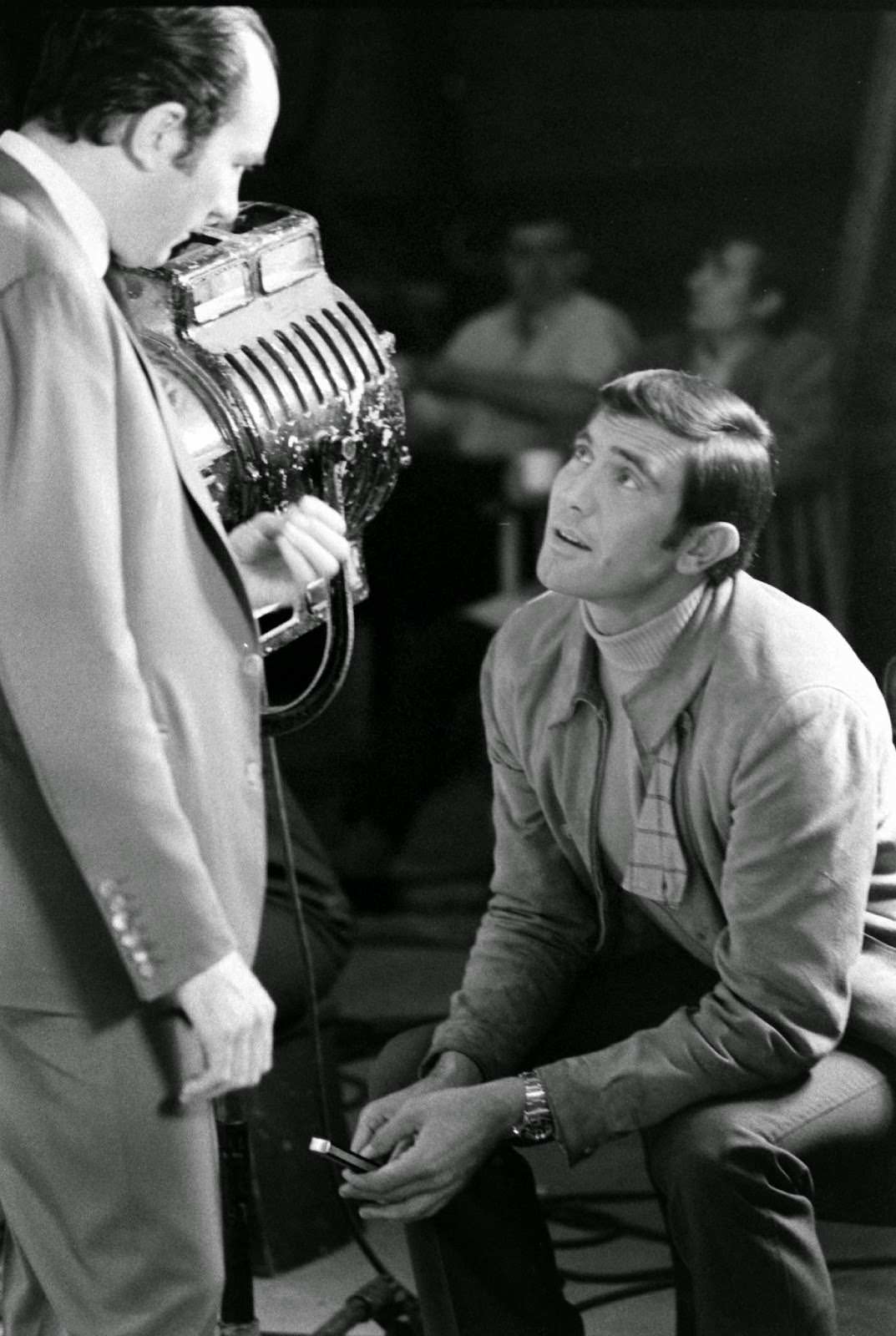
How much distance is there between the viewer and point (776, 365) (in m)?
1.89

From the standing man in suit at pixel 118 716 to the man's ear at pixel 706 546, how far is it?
45cm

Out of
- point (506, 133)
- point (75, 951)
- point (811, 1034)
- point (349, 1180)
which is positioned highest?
point (506, 133)

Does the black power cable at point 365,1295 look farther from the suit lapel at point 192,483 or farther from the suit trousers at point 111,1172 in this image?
the suit lapel at point 192,483

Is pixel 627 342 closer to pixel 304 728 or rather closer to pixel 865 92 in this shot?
pixel 865 92

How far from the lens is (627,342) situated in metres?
1.89

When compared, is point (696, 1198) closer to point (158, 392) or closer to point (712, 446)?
point (712, 446)

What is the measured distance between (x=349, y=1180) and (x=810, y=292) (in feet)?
3.51

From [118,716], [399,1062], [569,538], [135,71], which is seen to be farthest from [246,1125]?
[135,71]

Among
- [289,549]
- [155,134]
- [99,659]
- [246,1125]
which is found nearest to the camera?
[99,659]

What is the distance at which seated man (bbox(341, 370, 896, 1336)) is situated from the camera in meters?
1.84

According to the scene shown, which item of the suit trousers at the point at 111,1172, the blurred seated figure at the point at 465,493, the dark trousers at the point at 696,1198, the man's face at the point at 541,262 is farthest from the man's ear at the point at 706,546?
the suit trousers at the point at 111,1172

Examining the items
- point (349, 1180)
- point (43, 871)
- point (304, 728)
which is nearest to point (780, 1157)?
point (349, 1180)

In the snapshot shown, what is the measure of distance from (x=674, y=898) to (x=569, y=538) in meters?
0.40

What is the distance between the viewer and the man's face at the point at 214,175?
1.71 meters
